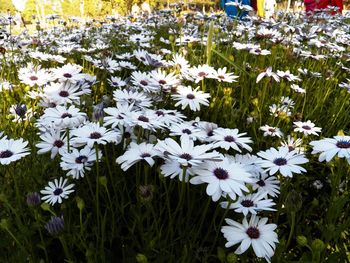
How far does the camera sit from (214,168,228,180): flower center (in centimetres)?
102

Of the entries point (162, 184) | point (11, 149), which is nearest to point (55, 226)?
point (11, 149)

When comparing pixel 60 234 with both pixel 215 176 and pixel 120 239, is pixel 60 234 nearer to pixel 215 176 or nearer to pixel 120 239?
pixel 120 239

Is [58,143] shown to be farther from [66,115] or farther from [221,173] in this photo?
[221,173]

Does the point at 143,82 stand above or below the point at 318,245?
above

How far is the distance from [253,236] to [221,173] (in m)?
0.19

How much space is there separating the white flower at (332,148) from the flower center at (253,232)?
1.10 ft

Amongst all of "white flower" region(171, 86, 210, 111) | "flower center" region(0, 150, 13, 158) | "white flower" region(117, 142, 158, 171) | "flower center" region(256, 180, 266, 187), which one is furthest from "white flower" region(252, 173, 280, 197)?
"flower center" region(0, 150, 13, 158)

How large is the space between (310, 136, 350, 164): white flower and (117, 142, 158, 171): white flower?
54cm

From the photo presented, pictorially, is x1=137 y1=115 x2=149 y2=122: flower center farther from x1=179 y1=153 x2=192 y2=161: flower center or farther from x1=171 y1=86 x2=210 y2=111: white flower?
x1=171 y1=86 x2=210 y2=111: white flower

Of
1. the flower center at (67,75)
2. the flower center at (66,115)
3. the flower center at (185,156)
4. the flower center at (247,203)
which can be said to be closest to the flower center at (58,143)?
the flower center at (66,115)

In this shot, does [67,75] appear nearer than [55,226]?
No

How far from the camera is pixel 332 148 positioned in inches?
46.8

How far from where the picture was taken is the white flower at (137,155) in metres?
1.06

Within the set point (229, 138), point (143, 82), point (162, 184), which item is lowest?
point (162, 184)
